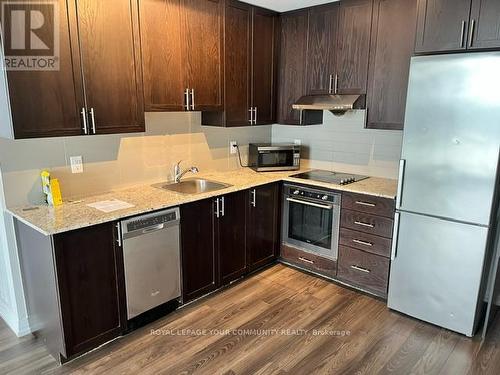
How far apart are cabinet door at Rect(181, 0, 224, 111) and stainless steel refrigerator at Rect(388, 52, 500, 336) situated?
60.2 inches

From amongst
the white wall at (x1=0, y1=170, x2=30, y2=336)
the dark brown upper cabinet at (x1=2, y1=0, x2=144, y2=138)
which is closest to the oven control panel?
the dark brown upper cabinet at (x1=2, y1=0, x2=144, y2=138)

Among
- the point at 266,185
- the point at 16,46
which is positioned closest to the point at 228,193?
the point at 266,185

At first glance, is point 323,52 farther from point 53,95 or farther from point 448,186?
point 53,95

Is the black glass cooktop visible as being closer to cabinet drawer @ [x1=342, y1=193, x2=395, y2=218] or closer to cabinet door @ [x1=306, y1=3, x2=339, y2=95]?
cabinet drawer @ [x1=342, y1=193, x2=395, y2=218]

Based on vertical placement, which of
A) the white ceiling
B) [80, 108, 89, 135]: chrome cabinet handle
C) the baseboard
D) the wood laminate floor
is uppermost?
the white ceiling

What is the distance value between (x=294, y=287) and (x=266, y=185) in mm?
942

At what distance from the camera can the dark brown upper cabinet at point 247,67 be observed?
316 centimetres

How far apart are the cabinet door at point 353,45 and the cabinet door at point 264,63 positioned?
2.22 feet

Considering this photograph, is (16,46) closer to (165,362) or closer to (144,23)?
(144,23)

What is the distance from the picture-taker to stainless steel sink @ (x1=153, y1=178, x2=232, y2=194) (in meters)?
3.13

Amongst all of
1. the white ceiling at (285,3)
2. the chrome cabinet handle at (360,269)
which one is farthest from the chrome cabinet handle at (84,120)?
the chrome cabinet handle at (360,269)

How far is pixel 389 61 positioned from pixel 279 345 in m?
2.34

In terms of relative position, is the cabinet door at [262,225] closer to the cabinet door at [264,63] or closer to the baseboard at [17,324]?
the cabinet door at [264,63]

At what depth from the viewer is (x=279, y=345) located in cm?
245
